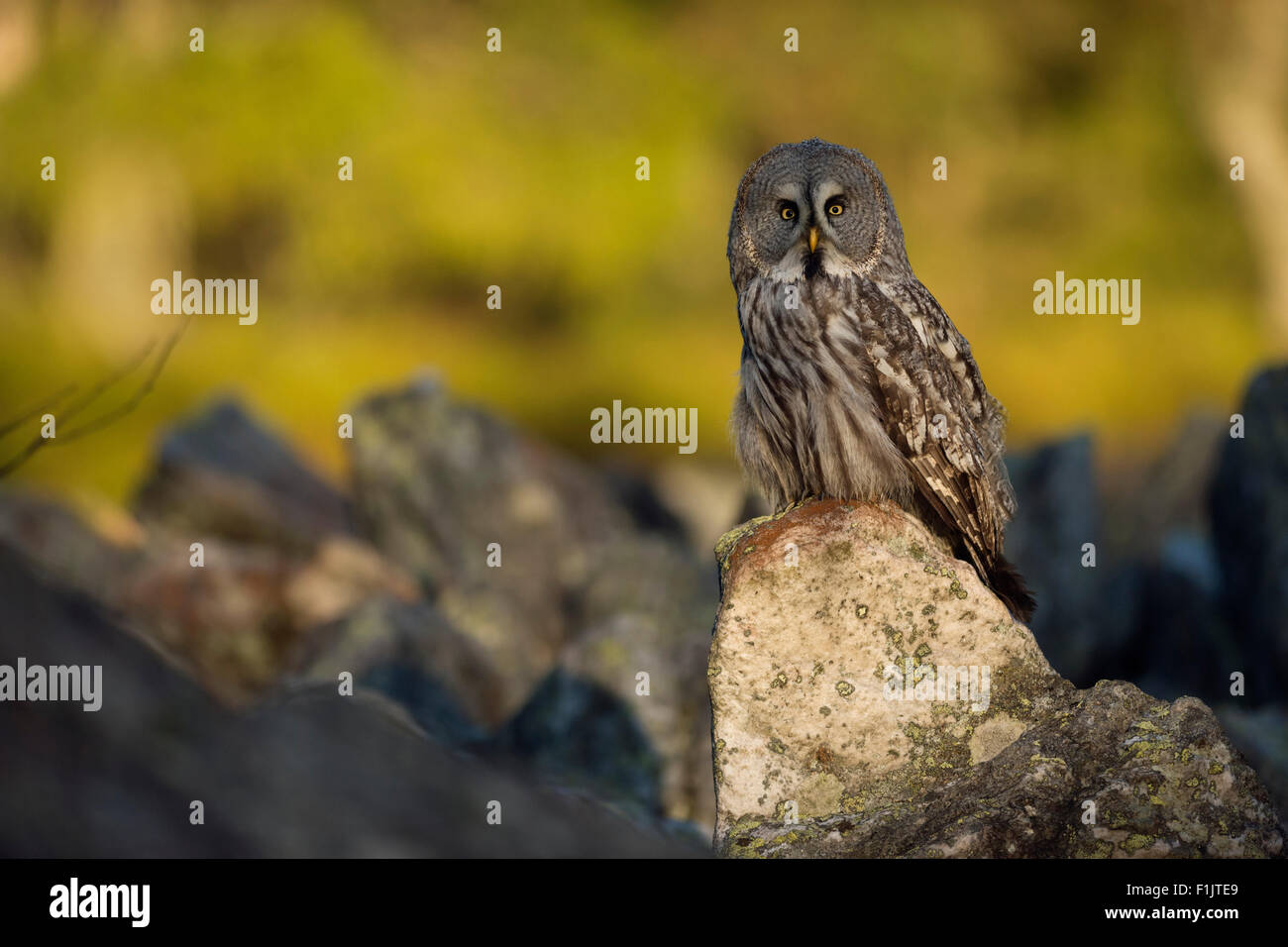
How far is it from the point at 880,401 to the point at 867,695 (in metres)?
1.24

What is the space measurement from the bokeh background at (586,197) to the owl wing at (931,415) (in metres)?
10.7

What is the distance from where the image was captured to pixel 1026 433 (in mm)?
24016

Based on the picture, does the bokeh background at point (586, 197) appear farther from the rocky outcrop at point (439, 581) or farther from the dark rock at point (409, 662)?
the dark rock at point (409, 662)

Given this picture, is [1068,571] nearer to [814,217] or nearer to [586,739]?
[586,739]

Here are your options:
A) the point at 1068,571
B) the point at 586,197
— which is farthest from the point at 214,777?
the point at 586,197

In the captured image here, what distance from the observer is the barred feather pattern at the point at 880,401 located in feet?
15.7

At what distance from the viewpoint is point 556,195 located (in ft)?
79.2

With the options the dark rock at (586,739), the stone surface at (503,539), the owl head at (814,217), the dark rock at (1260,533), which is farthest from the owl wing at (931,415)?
the stone surface at (503,539)

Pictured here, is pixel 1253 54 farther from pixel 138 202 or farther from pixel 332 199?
pixel 138 202

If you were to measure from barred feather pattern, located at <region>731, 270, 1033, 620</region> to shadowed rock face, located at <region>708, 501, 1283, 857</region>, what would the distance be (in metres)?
0.51

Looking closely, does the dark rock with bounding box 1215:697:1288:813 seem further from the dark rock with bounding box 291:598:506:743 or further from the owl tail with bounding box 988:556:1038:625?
A: the dark rock with bounding box 291:598:506:743

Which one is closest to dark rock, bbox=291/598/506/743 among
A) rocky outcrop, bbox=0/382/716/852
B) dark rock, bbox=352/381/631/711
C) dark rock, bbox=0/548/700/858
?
rocky outcrop, bbox=0/382/716/852
